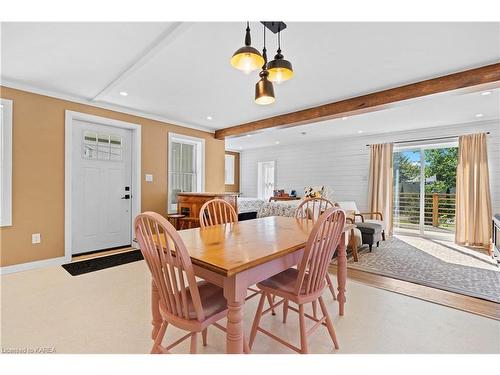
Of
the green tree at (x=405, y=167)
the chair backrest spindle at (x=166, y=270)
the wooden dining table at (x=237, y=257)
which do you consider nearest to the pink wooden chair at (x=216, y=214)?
the wooden dining table at (x=237, y=257)

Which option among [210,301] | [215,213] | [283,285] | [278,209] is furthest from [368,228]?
[210,301]

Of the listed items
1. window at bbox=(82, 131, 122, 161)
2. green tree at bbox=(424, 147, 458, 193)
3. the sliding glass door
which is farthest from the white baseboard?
green tree at bbox=(424, 147, 458, 193)

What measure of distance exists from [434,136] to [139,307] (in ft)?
19.5

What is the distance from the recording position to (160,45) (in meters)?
2.18

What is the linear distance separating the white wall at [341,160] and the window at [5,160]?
237 inches

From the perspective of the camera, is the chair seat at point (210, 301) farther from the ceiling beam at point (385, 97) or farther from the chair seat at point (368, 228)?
the chair seat at point (368, 228)

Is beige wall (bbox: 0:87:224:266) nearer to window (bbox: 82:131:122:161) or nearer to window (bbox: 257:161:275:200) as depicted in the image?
window (bbox: 82:131:122:161)

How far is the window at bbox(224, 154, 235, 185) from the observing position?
28.1ft

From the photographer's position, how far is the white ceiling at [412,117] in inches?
137

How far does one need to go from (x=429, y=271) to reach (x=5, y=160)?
5.41 meters

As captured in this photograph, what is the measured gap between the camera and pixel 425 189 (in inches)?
211

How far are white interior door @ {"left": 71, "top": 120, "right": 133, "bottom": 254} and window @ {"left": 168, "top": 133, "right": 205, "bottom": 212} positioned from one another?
78 centimetres

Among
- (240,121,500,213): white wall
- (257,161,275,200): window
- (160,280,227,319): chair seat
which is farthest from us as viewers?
(257,161,275,200): window
